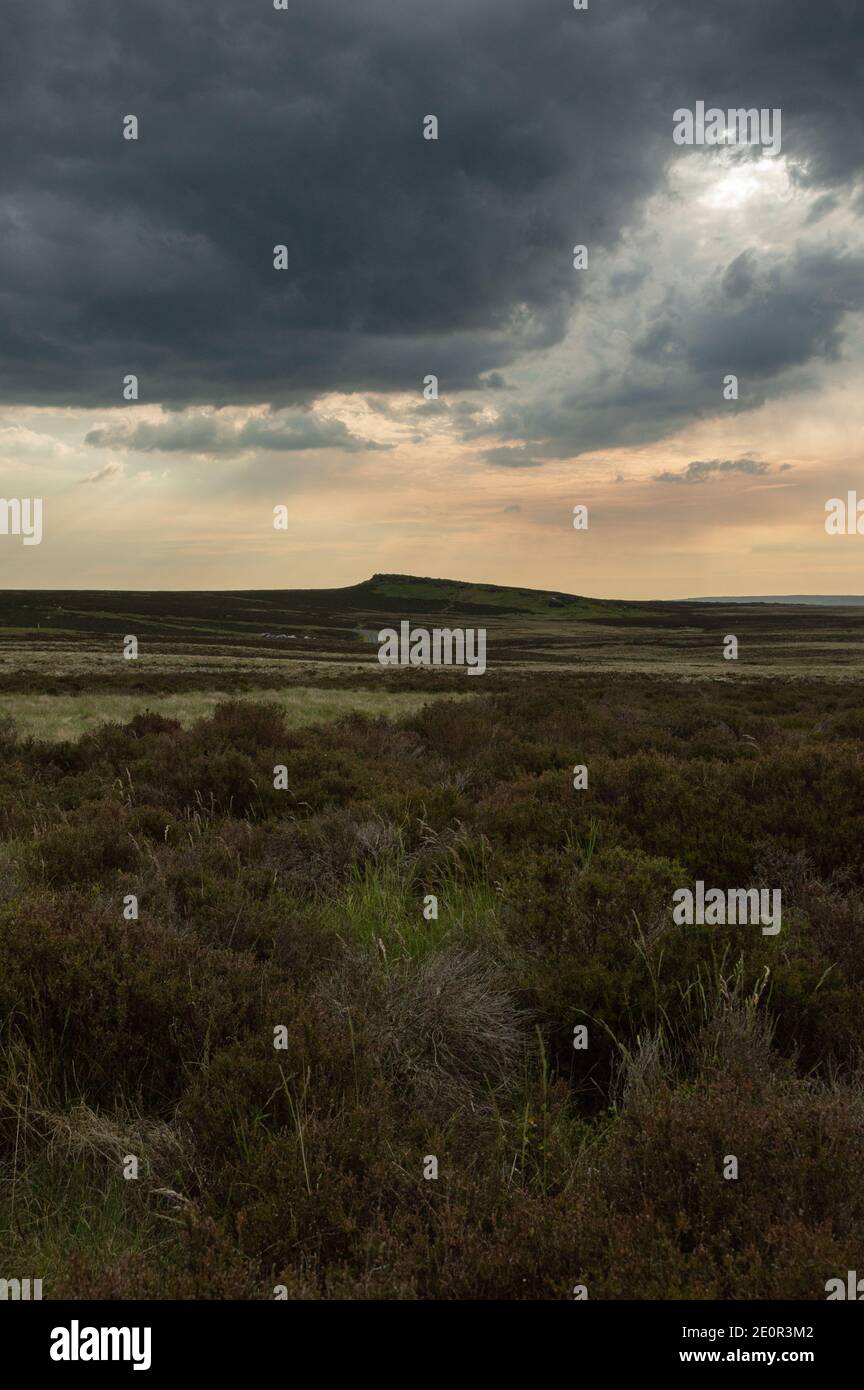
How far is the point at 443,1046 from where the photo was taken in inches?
139

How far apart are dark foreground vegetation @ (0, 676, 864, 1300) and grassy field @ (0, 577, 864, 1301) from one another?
0.05ft

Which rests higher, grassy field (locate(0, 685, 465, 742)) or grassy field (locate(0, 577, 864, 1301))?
grassy field (locate(0, 685, 465, 742))

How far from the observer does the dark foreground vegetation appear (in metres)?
2.28

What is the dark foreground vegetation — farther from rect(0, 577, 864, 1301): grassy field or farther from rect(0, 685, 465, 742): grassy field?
rect(0, 685, 465, 742): grassy field

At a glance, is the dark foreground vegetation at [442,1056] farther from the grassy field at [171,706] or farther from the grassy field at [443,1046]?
the grassy field at [171,706]

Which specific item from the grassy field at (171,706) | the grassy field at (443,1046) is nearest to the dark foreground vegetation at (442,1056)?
the grassy field at (443,1046)

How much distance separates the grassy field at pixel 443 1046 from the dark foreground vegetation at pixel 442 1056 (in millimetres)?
14

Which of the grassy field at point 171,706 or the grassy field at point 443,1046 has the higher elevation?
the grassy field at point 171,706

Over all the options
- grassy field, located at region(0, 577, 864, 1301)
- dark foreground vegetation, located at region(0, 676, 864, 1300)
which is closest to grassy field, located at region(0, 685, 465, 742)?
grassy field, located at region(0, 577, 864, 1301)

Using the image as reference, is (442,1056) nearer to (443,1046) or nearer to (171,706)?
(443,1046)

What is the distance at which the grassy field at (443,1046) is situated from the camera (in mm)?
2283

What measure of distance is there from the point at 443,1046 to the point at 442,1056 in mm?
40

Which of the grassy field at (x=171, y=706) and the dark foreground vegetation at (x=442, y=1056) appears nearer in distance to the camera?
the dark foreground vegetation at (x=442, y=1056)
